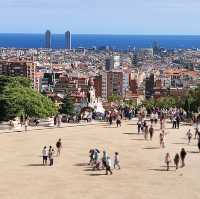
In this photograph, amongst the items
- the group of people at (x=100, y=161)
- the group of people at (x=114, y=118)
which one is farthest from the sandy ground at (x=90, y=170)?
the group of people at (x=114, y=118)

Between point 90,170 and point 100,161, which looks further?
point 100,161

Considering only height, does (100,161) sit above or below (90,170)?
above

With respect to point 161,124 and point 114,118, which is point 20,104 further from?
point 161,124

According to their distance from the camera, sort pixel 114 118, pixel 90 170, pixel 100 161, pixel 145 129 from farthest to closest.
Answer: pixel 114 118 → pixel 145 129 → pixel 100 161 → pixel 90 170

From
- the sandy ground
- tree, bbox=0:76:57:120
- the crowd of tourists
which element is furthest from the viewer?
tree, bbox=0:76:57:120

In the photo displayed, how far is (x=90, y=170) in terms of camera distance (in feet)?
86.5

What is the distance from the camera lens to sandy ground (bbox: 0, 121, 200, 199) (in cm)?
2286

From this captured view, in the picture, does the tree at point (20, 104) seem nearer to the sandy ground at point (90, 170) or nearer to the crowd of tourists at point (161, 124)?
the crowd of tourists at point (161, 124)

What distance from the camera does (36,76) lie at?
183 m

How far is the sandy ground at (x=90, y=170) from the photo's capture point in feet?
75.0

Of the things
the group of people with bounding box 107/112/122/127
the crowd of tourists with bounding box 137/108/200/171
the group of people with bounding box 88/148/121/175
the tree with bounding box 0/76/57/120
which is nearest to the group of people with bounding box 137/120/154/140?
the crowd of tourists with bounding box 137/108/200/171

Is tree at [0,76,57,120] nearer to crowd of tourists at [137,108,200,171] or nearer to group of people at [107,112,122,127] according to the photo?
group of people at [107,112,122,127]

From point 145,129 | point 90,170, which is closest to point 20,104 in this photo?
point 145,129

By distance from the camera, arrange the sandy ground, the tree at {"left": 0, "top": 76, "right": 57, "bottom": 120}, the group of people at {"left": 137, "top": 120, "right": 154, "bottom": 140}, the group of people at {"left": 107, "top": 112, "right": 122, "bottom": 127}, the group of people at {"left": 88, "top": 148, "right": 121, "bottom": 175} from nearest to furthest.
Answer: the sandy ground
the group of people at {"left": 88, "top": 148, "right": 121, "bottom": 175}
the group of people at {"left": 137, "top": 120, "right": 154, "bottom": 140}
the group of people at {"left": 107, "top": 112, "right": 122, "bottom": 127}
the tree at {"left": 0, "top": 76, "right": 57, "bottom": 120}
